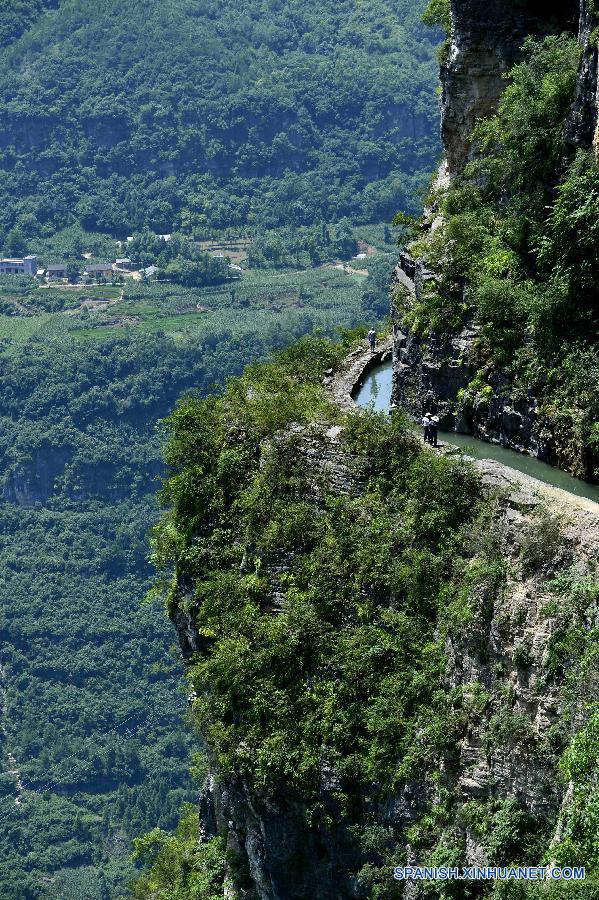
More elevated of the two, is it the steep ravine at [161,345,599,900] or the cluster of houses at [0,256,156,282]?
the steep ravine at [161,345,599,900]

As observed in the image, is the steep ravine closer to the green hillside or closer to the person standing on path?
the person standing on path

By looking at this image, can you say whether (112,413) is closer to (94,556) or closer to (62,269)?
(94,556)

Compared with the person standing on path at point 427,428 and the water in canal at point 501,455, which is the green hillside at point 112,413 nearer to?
the water in canal at point 501,455

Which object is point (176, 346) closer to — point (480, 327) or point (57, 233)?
point (57, 233)

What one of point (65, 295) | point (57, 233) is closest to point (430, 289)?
point (65, 295)

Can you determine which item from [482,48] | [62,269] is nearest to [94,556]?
[62,269]

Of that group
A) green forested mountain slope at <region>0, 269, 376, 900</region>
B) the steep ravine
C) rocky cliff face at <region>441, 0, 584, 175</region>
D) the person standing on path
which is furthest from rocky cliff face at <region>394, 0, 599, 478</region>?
green forested mountain slope at <region>0, 269, 376, 900</region>
